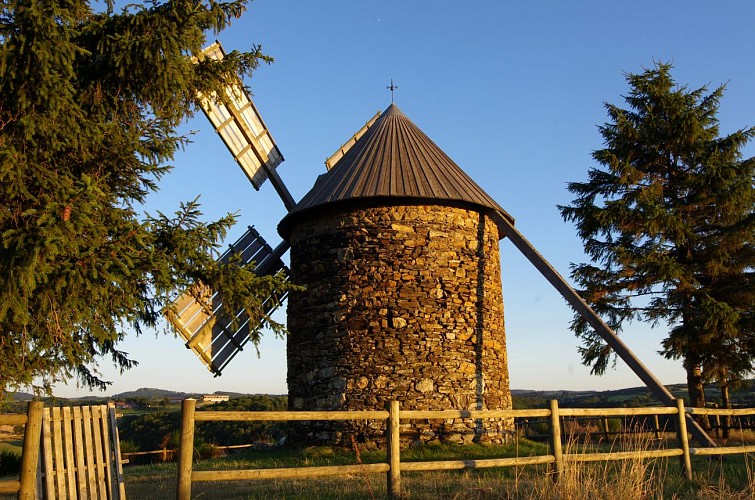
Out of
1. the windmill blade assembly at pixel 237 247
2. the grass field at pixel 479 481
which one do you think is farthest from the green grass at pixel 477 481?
the windmill blade assembly at pixel 237 247

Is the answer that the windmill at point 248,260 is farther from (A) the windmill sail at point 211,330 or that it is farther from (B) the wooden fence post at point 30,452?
(B) the wooden fence post at point 30,452

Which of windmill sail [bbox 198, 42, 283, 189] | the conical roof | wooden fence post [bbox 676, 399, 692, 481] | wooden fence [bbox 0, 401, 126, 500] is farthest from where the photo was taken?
windmill sail [bbox 198, 42, 283, 189]

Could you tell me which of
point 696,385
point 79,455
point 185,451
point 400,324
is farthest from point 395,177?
point 696,385

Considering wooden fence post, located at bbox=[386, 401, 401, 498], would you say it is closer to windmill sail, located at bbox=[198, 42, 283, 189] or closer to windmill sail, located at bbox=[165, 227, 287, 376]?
windmill sail, located at bbox=[165, 227, 287, 376]

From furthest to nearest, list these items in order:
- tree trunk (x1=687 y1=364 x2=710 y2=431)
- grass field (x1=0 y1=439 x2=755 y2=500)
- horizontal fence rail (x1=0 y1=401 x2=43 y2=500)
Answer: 1. tree trunk (x1=687 y1=364 x2=710 y2=431)
2. grass field (x1=0 y1=439 x2=755 y2=500)
3. horizontal fence rail (x1=0 y1=401 x2=43 y2=500)

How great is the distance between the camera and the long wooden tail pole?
33.4 ft

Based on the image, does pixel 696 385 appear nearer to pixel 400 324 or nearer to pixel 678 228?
pixel 678 228

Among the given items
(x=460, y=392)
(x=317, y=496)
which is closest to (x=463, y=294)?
(x=460, y=392)

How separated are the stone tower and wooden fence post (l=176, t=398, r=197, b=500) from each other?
17.8 ft

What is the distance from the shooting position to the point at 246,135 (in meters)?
15.3

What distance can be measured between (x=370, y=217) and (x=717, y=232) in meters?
9.40

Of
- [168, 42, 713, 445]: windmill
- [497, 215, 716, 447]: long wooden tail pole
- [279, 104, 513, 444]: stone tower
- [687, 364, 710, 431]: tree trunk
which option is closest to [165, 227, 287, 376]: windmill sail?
[168, 42, 713, 445]: windmill

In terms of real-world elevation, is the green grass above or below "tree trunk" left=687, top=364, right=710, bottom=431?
below

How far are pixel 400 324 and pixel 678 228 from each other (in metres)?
8.27
